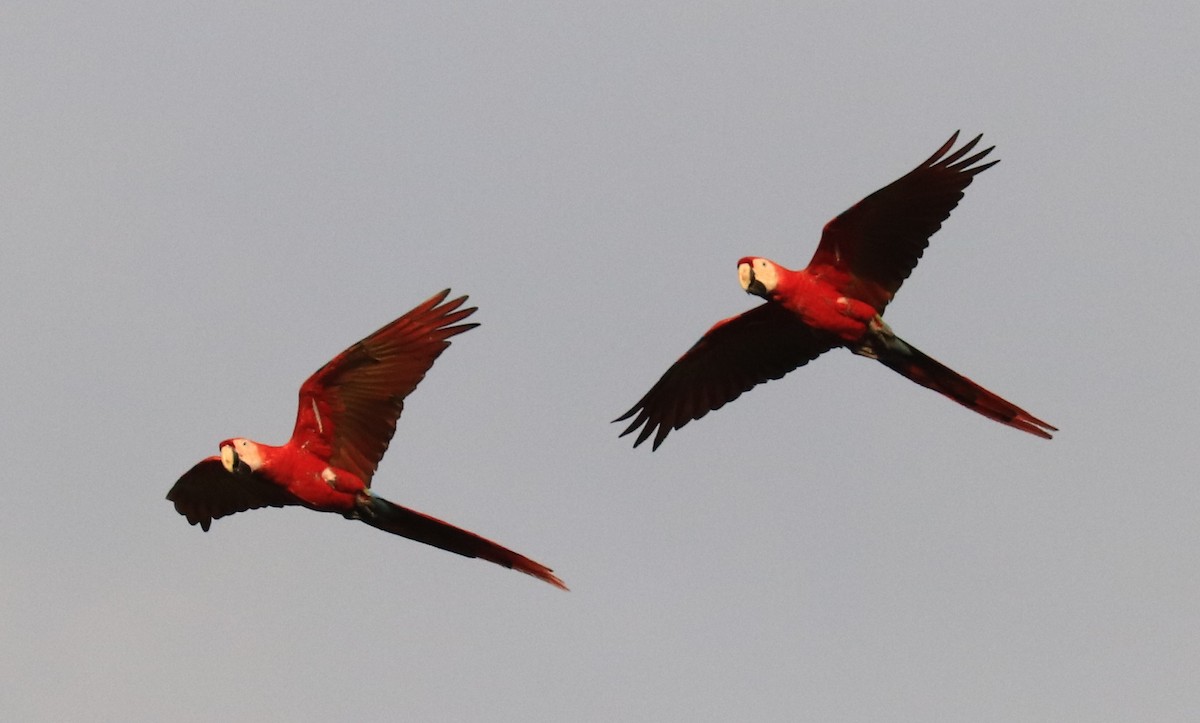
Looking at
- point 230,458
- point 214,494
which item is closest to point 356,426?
point 230,458

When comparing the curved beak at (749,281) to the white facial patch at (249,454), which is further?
the curved beak at (749,281)

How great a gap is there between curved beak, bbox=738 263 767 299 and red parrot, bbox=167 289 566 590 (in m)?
2.01

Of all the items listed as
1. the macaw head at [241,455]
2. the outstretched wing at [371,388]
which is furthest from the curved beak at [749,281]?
the macaw head at [241,455]

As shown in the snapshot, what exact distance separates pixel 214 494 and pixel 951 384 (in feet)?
19.2

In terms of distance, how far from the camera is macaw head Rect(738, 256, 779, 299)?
1448 cm

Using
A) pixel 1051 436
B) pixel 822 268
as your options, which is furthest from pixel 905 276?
pixel 1051 436

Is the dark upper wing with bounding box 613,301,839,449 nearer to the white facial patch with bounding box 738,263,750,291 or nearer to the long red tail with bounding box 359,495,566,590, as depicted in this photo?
the white facial patch with bounding box 738,263,750,291

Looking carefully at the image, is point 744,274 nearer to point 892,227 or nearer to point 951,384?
point 892,227

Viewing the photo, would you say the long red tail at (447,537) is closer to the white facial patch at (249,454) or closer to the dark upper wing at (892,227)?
the white facial patch at (249,454)

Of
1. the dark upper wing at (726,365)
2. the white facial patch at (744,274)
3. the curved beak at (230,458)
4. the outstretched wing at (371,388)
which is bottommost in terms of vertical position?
A: the curved beak at (230,458)

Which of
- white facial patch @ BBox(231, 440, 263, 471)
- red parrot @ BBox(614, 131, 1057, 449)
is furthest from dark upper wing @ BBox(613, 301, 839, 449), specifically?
white facial patch @ BBox(231, 440, 263, 471)

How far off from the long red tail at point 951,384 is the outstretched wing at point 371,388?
3201mm

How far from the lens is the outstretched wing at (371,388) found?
47.3ft

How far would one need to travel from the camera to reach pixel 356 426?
14508 millimetres
